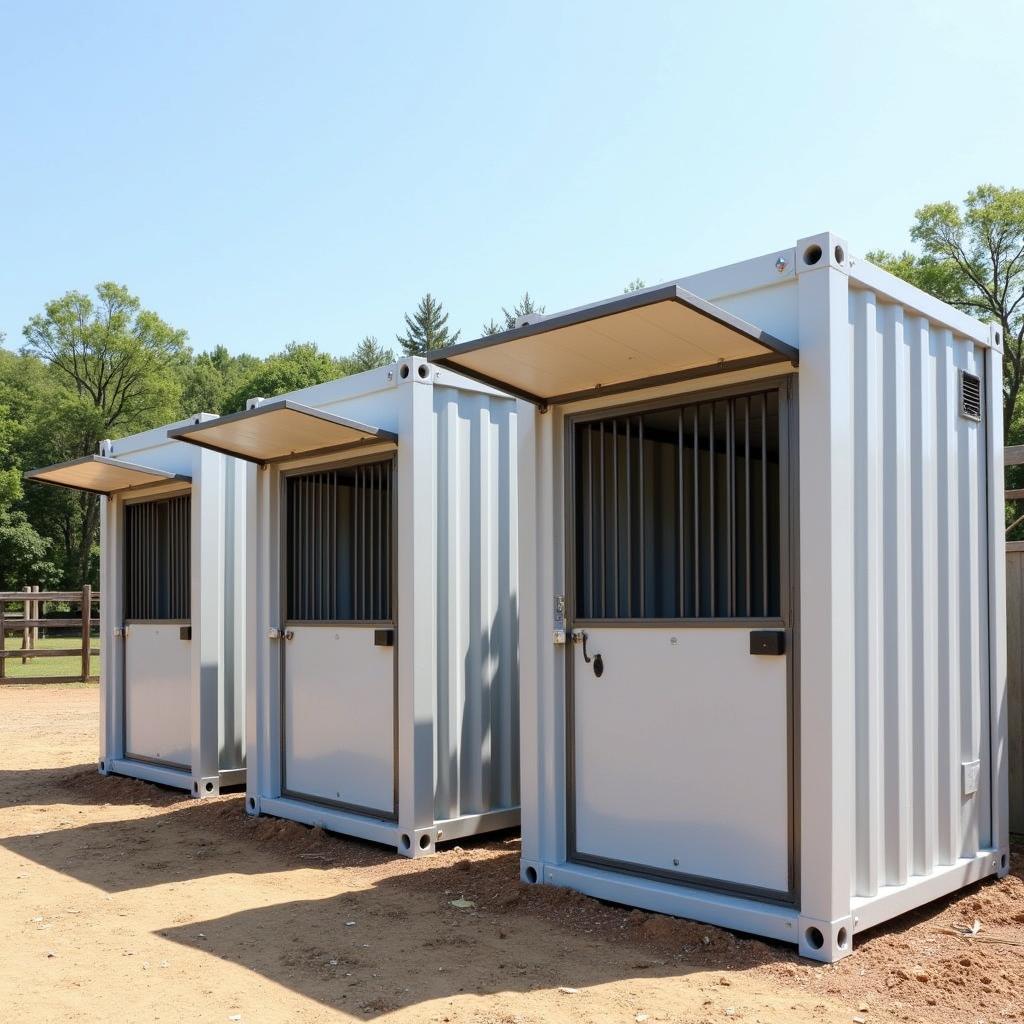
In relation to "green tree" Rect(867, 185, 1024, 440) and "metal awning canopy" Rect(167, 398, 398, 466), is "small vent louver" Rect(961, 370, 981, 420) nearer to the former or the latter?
"metal awning canopy" Rect(167, 398, 398, 466)

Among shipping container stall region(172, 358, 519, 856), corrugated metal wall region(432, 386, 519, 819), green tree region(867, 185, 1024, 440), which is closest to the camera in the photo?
shipping container stall region(172, 358, 519, 856)

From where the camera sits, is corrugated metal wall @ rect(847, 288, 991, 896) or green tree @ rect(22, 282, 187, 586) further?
green tree @ rect(22, 282, 187, 586)

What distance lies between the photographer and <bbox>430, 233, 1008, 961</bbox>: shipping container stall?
4.36 meters

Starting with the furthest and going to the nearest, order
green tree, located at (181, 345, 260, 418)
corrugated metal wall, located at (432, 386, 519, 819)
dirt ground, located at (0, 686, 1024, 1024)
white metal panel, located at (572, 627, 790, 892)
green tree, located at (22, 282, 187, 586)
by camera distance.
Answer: green tree, located at (181, 345, 260, 418), green tree, located at (22, 282, 187, 586), corrugated metal wall, located at (432, 386, 519, 819), white metal panel, located at (572, 627, 790, 892), dirt ground, located at (0, 686, 1024, 1024)

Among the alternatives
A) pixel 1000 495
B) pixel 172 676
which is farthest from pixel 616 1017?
pixel 172 676

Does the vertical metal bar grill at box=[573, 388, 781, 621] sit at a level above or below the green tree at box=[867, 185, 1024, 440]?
below

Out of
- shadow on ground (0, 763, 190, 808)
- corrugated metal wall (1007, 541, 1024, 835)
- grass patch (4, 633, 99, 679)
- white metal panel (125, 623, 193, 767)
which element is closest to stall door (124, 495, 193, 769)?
white metal panel (125, 623, 193, 767)

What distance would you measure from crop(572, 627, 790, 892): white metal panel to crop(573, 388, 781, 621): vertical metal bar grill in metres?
0.23

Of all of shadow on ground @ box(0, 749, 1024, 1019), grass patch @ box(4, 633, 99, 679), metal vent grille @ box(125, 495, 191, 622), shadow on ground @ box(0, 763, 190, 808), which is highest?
metal vent grille @ box(125, 495, 191, 622)

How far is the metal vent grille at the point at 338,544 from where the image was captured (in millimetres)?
6980

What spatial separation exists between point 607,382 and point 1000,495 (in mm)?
2168

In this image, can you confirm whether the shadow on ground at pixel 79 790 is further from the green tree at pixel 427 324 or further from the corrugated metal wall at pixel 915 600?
the green tree at pixel 427 324

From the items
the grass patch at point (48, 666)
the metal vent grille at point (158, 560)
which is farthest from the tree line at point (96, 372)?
the metal vent grille at point (158, 560)

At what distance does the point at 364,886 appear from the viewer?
223 inches
